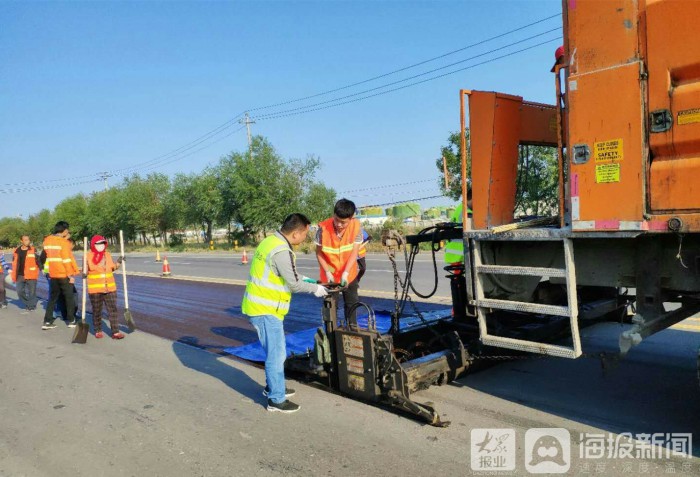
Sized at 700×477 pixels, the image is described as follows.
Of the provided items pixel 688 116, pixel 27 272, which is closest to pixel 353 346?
pixel 688 116

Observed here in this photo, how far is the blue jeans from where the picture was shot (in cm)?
450

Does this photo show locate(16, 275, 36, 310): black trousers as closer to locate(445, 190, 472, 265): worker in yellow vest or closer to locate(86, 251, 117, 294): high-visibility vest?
locate(86, 251, 117, 294): high-visibility vest

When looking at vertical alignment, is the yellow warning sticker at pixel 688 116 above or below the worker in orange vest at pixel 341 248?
above

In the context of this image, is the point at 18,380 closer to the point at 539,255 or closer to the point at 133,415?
the point at 133,415

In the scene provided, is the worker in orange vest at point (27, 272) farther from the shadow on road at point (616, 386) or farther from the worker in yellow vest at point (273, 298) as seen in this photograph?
the shadow on road at point (616, 386)

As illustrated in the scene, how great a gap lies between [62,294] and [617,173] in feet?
30.4

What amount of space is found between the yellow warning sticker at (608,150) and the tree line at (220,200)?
37.7m

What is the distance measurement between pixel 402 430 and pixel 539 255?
1.76 metres

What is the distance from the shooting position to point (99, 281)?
26.5 ft

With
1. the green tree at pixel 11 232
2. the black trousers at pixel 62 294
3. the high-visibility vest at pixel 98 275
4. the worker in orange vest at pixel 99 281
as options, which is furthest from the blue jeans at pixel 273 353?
the green tree at pixel 11 232

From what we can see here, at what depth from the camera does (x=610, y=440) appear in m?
3.58

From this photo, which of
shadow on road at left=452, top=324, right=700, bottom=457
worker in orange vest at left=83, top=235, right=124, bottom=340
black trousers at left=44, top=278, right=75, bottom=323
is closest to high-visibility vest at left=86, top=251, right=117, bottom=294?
worker in orange vest at left=83, top=235, right=124, bottom=340

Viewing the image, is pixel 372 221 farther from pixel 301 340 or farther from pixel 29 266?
pixel 301 340

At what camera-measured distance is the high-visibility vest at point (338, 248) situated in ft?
18.1
